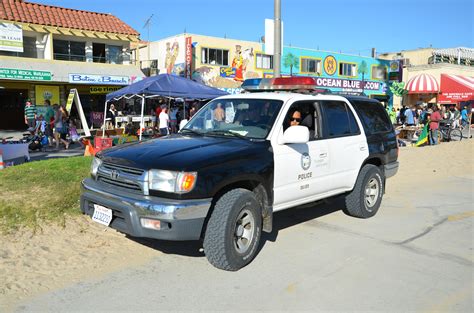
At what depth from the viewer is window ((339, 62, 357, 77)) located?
40719mm

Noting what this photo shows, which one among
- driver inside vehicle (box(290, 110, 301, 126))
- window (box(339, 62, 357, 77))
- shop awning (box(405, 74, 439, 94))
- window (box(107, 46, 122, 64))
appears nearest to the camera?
driver inside vehicle (box(290, 110, 301, 126))

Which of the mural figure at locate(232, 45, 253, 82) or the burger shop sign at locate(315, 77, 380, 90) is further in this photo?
the burger shop sign at locate(315, 77, 380, 90)

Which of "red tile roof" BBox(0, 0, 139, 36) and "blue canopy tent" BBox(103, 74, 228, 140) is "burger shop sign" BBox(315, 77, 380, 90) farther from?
"blue canopy tent" BBox(103, 74, 228, 140)

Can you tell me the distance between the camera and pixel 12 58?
75.5 ft

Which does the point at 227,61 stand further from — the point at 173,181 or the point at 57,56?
the point at 173,181

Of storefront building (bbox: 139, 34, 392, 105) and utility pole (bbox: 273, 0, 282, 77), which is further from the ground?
storefront building (bbox: 139, 34, 392, 105)

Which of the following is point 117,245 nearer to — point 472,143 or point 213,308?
point 213,308

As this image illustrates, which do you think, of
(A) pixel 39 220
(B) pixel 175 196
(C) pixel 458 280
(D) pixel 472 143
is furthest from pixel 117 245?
(D) pixel 472 143

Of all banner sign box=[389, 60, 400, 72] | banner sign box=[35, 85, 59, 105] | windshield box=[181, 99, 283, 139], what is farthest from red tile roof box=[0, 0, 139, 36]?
banner sign box=[389, 60, 400, 72]

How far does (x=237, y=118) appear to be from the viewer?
5422 mm

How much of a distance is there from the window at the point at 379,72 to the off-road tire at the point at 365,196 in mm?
39863

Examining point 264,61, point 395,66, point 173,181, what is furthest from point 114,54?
point 395,66

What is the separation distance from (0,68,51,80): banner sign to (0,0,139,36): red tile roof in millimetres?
2999

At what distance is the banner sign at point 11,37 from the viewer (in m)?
22.6
